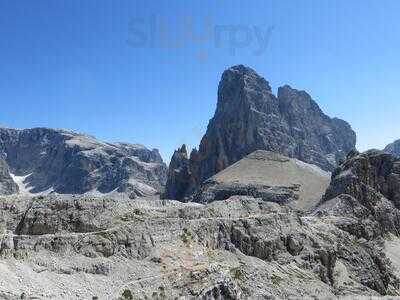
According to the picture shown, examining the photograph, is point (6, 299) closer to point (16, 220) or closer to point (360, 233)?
point (16, 220)

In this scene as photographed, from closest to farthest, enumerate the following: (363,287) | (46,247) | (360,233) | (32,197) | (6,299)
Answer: (6,299), (46,247), (32,197), (363,287), (360,233)

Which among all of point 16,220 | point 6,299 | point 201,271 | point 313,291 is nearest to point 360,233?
point 313,291

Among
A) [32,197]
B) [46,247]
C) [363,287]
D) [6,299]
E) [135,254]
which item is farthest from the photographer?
[363,287]

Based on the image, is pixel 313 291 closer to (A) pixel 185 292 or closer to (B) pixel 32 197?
(A) pixel 185 292

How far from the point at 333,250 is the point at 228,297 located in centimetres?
4559

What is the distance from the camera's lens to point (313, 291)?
302 feet

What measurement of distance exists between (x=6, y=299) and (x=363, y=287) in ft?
240

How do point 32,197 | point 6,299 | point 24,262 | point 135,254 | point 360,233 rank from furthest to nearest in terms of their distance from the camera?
point 360,233 → point 32,197 → point 135,254 → point 24,262 → point 6,299

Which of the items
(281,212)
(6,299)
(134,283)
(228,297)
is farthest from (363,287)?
(6,299)

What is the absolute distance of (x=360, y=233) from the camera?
15650 centimetres

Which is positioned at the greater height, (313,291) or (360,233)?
(360,233)

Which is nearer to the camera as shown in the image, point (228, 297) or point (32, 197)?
point (228, 297)

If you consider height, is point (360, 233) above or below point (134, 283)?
above

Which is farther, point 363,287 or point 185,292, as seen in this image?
point 363,287
